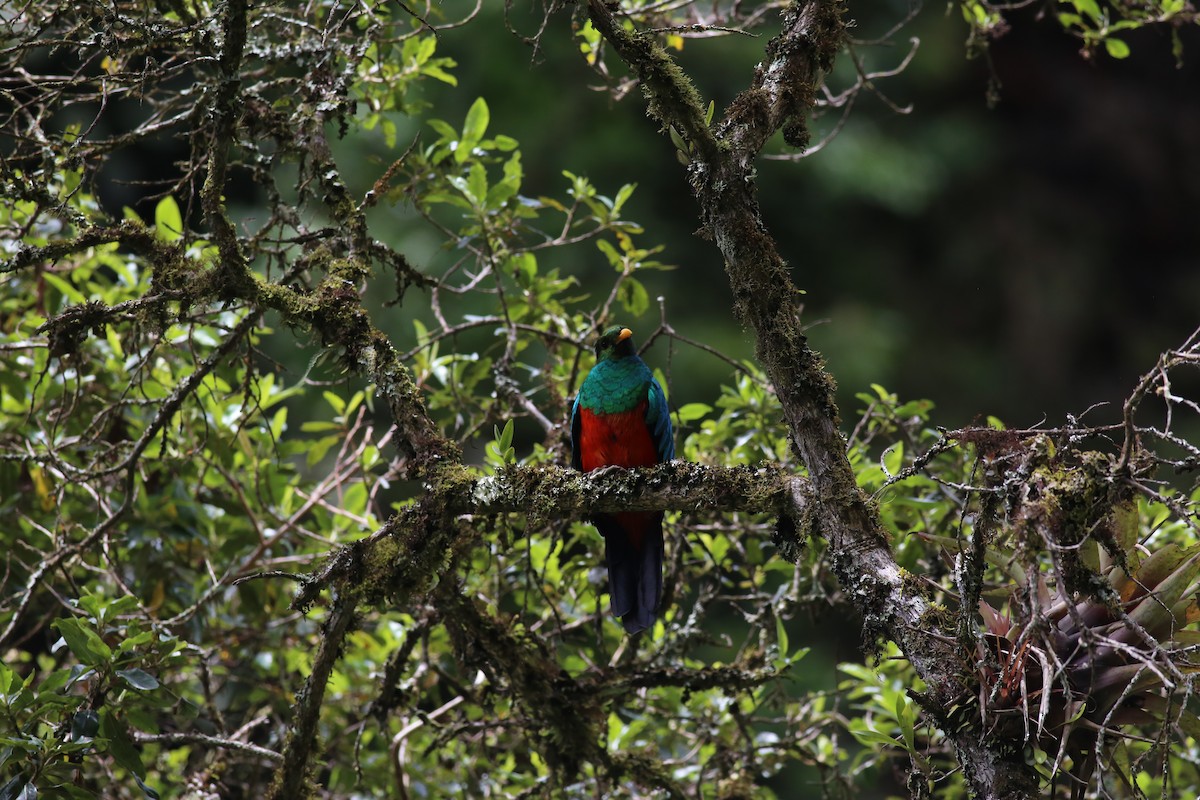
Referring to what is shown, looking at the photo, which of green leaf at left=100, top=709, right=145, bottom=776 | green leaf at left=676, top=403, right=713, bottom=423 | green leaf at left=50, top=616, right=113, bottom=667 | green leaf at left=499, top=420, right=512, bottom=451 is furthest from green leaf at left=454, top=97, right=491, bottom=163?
green leaf at left=100, top=709, right=145, bottom=776

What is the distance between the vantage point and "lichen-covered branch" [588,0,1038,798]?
2273mm

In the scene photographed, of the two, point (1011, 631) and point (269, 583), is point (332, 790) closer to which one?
point (269, 583)

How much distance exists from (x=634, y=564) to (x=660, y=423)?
1.63 feet

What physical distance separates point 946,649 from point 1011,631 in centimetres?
14

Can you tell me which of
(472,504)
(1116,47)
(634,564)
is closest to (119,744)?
(472,504)

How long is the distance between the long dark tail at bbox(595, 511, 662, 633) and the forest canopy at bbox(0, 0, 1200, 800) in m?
0.17

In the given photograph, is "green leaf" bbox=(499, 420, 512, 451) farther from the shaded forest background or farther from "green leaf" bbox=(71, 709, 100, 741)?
the shaded forest background

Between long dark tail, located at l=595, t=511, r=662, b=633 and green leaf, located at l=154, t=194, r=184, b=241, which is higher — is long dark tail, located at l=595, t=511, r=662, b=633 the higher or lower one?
the lower one

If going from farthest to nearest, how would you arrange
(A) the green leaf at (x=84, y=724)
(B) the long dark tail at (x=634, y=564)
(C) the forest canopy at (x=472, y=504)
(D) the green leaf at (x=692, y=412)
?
(D) the green leaf at (x=692, y=412) < (B) the long dark tail at (x=634, y=564) < (A) the green leaf at (x=84, y=724) < (C) the forest canopy at (x=472, y=504)

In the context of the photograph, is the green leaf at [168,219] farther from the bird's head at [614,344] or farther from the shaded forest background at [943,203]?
the shaded forest background at [943,203]

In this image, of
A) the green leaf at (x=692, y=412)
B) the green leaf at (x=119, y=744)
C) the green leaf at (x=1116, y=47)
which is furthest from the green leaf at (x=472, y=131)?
the green leaf at (x=1116, y=47)

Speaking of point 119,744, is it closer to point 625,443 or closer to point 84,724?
point 84,724

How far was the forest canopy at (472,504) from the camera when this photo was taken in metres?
2.19

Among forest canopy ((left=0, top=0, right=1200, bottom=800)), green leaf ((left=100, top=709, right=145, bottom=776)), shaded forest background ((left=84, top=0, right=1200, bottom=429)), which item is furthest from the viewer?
shaded forest background ((left=84, top=0, right=1200, bottom=429))
